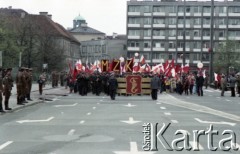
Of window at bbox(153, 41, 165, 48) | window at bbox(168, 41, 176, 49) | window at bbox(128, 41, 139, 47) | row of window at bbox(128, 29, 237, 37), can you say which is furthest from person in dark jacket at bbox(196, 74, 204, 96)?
window at bbox(128, 41, 139, 47)

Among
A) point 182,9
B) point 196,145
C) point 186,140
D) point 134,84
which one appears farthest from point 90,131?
point 182,9

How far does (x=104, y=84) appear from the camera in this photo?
43969 mm

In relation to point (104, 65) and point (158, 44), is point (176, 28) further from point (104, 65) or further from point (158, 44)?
point (104, 65)

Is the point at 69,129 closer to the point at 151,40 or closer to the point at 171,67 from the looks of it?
the point at 171,67

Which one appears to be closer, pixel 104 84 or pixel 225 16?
pixel 104 84

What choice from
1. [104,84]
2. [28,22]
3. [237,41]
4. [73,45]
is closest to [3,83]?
[104,84]

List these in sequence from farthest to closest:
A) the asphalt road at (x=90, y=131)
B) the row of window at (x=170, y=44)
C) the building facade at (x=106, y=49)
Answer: the building facade at (x=106, y=49) < the row of window at (x=170, y=44) < the asphalt road at (x=90, y=131)

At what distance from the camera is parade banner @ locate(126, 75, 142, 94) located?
1609 inches

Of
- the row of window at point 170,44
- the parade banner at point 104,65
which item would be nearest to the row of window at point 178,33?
the row of window at point 170,44

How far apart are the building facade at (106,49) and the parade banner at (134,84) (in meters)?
99.5

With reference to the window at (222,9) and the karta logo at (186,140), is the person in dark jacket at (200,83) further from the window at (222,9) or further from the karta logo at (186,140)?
the window at (222,9)

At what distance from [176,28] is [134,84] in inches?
3526

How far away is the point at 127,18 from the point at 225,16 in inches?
851

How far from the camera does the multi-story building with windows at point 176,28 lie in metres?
129
